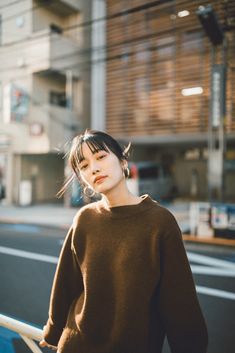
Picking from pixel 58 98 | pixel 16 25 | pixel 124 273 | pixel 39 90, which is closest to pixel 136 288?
pixel 124 273

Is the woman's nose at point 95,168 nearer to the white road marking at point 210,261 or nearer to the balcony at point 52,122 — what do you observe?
the white road marking at point 210,261

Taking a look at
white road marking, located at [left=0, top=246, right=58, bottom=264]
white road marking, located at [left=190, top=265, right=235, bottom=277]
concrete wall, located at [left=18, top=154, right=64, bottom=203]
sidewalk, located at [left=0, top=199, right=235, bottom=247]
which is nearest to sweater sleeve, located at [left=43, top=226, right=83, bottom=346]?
white road marking, located at [left=190, top=265, right=235, bottom=277]

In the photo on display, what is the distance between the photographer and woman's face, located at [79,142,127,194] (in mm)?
1373

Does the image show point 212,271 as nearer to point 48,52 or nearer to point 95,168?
point 95,168

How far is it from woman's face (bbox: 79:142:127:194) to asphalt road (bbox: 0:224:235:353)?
2.53 metres

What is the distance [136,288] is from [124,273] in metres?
0.08

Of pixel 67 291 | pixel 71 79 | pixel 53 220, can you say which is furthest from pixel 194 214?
pixel 71 79

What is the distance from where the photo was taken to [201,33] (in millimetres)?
11781

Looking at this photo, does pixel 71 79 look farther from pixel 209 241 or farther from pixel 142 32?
pixel 209 241

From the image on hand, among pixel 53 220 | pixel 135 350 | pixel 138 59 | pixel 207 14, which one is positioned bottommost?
pixel 53 220

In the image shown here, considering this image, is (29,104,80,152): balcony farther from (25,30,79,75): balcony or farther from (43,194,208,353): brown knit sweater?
(43,194,208,353): brown knit sweater

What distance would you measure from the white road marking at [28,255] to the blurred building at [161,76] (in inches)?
317

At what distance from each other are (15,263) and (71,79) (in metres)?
11.3

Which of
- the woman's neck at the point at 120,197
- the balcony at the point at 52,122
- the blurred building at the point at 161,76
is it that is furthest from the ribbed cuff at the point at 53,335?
the balcony at the point at 52,122
